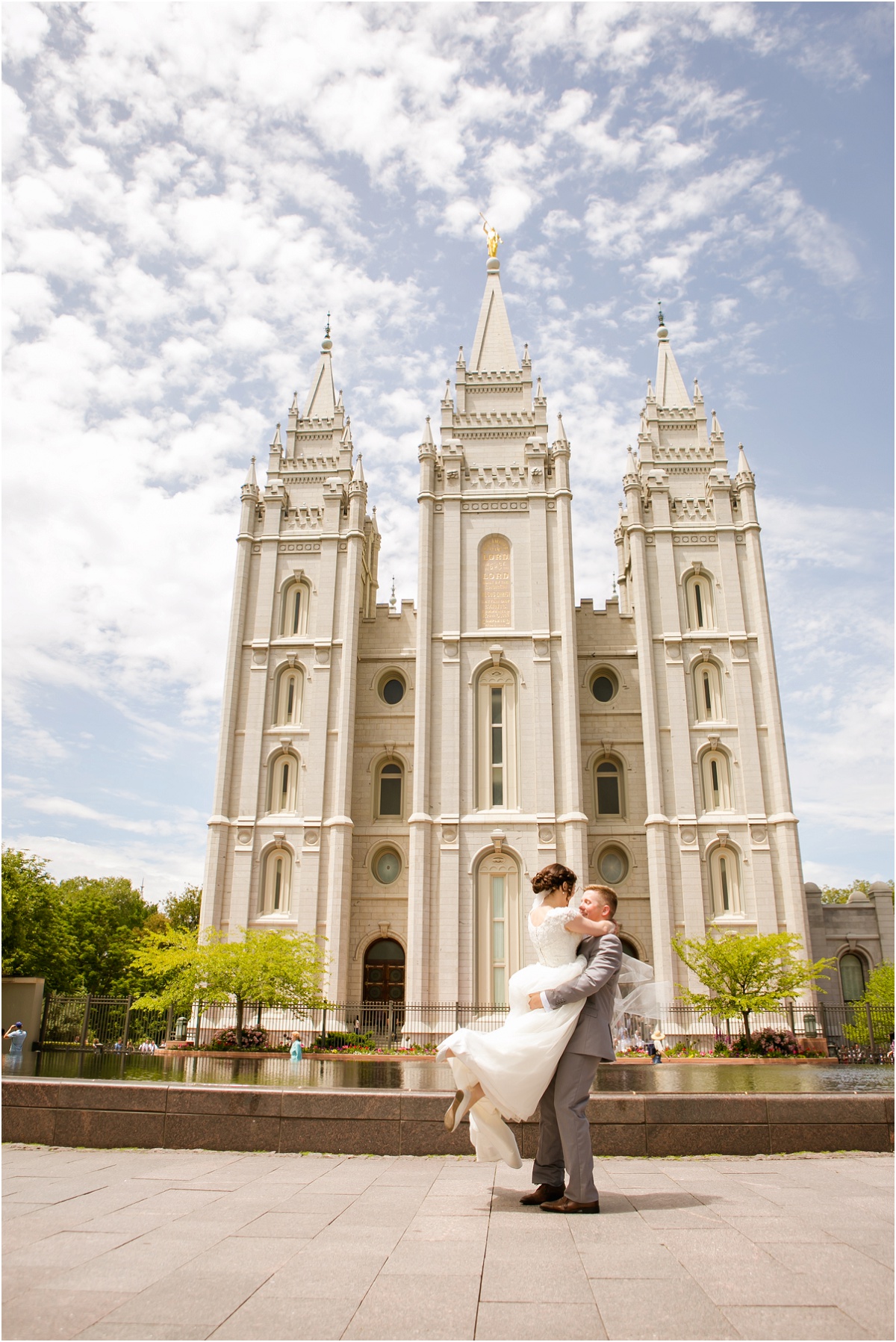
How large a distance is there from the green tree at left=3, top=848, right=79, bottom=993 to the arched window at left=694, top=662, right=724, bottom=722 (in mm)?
28862

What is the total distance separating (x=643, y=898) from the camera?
3322 centimetres

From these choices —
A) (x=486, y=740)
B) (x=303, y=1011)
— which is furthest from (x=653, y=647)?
(x=303, y=1011)

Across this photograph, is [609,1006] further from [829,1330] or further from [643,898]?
[643,898]

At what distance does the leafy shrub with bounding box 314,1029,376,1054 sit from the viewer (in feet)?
89.2

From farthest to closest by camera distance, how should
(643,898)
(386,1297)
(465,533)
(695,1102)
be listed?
1. (465,533)
2. (643,898)
3. (695,1102)
4. (386,1297)

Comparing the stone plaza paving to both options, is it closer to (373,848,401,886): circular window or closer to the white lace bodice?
the white lace bodice

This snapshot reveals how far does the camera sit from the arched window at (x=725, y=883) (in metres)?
31.9

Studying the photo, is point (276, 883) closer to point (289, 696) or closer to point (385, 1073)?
point (289, 696)

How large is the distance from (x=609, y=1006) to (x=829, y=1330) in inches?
93.9

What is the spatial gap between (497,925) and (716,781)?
992cm

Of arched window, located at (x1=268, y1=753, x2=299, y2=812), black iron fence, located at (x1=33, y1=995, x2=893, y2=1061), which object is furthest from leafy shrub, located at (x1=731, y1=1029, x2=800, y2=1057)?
arched window, located at (x1=268, y1=753, x2=299, y2=812)

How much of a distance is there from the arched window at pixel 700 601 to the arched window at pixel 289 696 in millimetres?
15820

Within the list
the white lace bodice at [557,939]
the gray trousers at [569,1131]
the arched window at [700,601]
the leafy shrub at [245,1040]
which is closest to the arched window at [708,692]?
the arched window at [700,601]

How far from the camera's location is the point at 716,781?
33656 mm
